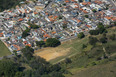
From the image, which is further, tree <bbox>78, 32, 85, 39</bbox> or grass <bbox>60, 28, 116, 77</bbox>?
tree <bbox>78, 32, 85, 39</bbox>

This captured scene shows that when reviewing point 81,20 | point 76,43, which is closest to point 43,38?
point 76,43

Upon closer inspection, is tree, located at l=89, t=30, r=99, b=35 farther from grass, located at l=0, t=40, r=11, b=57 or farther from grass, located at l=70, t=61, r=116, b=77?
grass, located at l=0, t=40, r=11, b=57

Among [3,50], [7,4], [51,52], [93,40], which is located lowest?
[51,52]

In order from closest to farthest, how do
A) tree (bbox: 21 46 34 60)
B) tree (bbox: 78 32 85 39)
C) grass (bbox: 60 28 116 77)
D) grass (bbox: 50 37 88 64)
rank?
grass (bbox: 60 28 116 77), tree (bbox: 21 46 34 60), grass (bbox: 50 37 88 64), tree (bbox: 78 32 85 39)

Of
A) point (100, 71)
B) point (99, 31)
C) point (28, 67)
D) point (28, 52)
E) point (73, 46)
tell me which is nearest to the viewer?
point (100, 71)

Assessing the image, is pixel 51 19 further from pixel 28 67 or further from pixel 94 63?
pixel 94 63

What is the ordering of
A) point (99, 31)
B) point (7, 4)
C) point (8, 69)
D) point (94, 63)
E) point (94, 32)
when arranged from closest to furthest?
point (8, 69), point (94, 63), point (94, 32), point (99, 31), point (7, 4)

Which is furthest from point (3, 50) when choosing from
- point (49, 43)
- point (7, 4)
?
point (7, 4)

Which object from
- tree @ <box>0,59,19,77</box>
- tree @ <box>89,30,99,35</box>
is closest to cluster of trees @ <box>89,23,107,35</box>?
tree @ <box>89,30,99,35</box>
